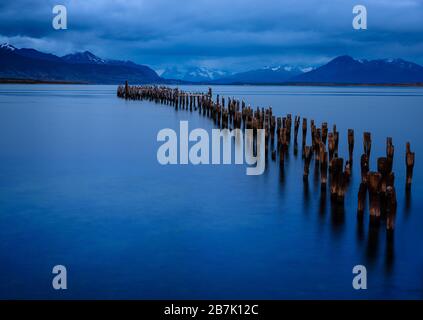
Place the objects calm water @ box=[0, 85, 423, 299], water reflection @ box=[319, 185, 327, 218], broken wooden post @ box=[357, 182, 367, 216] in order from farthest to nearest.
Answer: water reflection @ box=[319, 185, 327, 218]
broken wooden post @ box=[357, 182, 367, 216]
calm water @ box=[0, 85, 423, 299]

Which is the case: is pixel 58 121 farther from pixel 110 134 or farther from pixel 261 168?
pixel 261 168

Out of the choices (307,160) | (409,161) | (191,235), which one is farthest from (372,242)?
(307,160)

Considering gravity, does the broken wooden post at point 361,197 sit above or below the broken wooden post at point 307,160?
below

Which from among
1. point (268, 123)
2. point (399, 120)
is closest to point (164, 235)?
point (268, 123)

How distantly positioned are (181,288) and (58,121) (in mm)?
27563

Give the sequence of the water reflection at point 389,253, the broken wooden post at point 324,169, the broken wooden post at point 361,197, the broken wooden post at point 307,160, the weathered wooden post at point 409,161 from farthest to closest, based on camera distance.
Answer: the broken wooden post at point 307,160
the weathered wooden post at point 409,161
the broken wooden post at point 324,169
the broken wooden post at point 361,197
the water reflection at point 389,253

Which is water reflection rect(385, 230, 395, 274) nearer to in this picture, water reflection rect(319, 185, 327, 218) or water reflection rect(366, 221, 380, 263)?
water reflection rect(366, 221, 380, 263)

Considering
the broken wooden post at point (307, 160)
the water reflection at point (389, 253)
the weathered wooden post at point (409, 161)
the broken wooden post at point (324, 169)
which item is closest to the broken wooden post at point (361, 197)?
the water reflection at point (389, 253)

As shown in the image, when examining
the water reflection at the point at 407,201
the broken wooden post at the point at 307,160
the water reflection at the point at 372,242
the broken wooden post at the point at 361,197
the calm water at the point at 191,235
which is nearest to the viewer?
the calm water at the point at 191,235

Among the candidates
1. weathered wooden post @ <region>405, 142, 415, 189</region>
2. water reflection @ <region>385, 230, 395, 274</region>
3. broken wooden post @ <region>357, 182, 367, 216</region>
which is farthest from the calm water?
weathered wooden post @ <region>405, 142, 415, 189</region>

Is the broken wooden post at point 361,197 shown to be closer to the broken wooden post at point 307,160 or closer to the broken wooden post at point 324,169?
the broken wooden post at point 324,169

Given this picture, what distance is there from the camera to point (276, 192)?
12.9 m

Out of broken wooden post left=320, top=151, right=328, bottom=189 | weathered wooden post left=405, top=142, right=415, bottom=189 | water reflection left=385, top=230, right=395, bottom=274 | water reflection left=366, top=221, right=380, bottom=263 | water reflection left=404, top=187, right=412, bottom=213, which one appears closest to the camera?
water reflection left=385, top=230, right=395, bottom=274

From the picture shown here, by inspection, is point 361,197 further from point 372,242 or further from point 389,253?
point 389,253
